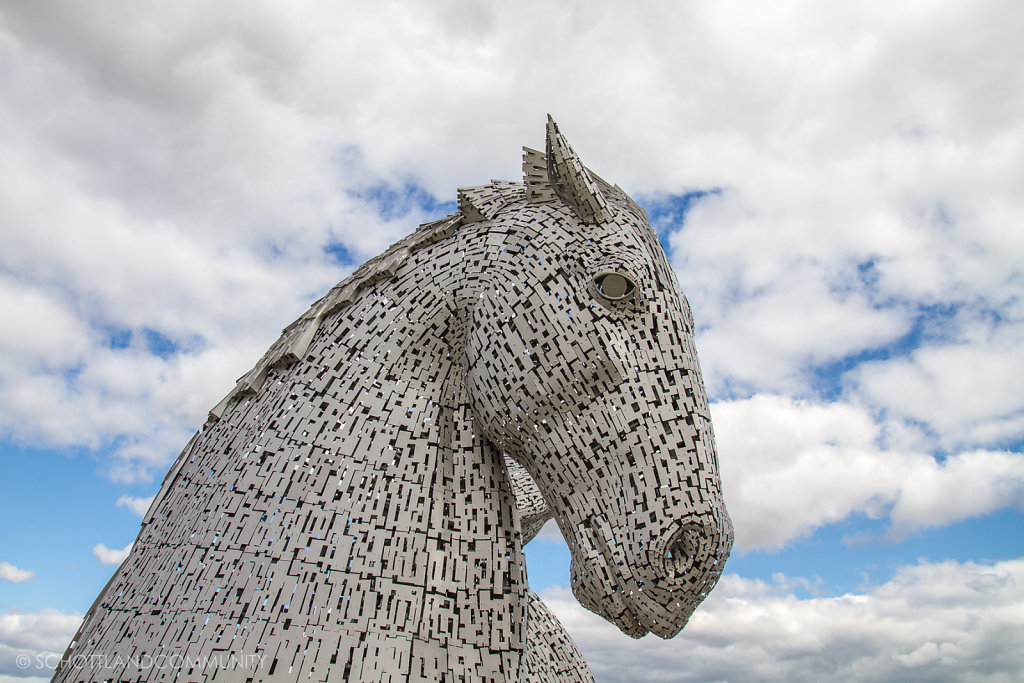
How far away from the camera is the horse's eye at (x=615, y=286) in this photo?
9.00 feet

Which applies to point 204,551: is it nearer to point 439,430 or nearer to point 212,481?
point 212,481

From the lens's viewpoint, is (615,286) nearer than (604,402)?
No

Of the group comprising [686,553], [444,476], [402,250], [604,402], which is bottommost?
[686,553]

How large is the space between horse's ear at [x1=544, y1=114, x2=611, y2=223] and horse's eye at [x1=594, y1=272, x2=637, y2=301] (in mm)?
351

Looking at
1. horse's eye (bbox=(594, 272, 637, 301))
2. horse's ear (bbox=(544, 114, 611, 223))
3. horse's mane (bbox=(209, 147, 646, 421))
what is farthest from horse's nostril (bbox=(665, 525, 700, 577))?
horse's mane (bbox=(209, 147, 646, 421))

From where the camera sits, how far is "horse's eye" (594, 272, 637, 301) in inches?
108

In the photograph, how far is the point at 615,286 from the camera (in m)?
2.75

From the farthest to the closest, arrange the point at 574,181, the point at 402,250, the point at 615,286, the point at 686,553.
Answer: the point at 402,250 → the point at 574,181 → the point at 615,286 → the point at 686,553

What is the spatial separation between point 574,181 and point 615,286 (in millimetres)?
556

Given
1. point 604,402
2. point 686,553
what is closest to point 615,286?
point 604,402

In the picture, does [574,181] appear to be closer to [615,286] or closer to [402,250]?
[615,286]

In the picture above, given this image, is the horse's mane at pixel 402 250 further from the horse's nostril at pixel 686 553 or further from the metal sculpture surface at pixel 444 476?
the horse's nostril at pixel 686 553

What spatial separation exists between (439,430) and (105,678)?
153 centimetres

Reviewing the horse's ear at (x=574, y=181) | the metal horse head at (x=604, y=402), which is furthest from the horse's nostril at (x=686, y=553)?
the horse's ear at (x=574, y=181)
